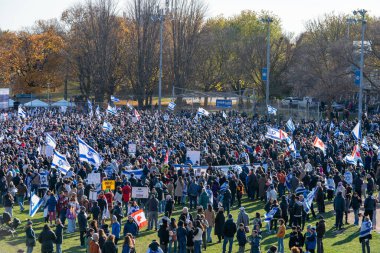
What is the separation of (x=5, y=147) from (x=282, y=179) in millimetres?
15446

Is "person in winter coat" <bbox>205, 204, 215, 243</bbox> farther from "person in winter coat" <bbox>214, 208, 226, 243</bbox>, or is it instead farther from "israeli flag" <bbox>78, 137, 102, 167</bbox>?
"israeli flag" <bbox>78, 137, 102, 167</bbox>

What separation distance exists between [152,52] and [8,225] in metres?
53.4

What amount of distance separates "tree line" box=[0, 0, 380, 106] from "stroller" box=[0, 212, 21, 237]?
46.1 meters

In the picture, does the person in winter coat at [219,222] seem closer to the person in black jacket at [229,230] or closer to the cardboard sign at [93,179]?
the person in black jacket at [229,230]

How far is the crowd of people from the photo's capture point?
18422 mm

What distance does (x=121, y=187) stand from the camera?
78.0 ft

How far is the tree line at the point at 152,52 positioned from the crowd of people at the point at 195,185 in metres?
30.8

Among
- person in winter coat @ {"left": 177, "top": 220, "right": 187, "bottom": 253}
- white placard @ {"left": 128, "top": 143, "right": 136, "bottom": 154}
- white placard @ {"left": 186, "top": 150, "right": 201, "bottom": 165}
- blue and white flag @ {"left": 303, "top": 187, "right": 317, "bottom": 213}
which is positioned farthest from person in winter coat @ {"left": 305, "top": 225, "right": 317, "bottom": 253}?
white placard @ {"left": 128, "top": 143, "right": 136, "bottom": 154}

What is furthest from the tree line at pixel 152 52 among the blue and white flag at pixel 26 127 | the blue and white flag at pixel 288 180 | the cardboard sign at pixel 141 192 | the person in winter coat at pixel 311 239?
the person in winter coat at pixel 311 239

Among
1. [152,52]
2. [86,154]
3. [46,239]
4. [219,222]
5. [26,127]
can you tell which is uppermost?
[152,52]

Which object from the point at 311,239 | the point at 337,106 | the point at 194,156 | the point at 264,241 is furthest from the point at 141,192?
the point at 337,106

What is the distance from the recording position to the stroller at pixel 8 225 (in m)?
21.3

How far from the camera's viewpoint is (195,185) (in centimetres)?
2402

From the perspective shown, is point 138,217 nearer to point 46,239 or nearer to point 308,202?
point 46,239
